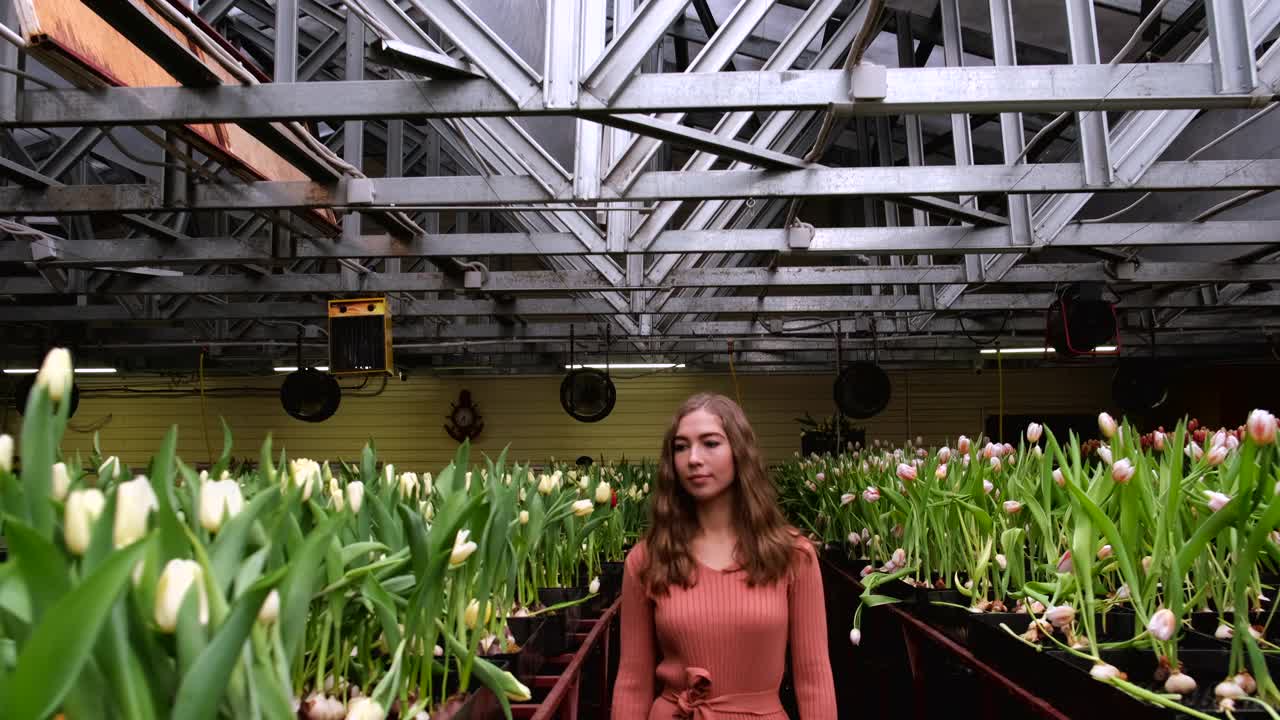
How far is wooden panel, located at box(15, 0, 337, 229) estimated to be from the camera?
2201mm

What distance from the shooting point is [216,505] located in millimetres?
1061

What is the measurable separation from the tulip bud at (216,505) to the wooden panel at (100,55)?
1.64m

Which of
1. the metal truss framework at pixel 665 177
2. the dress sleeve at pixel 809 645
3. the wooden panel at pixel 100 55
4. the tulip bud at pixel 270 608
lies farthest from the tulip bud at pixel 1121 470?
the wooden panel at pixel 100 55

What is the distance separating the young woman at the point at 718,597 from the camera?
1.72 metres

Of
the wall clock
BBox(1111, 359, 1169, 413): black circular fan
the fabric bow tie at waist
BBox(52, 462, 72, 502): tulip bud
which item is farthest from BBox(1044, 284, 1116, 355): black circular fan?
the wall clock

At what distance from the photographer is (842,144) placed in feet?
28.3

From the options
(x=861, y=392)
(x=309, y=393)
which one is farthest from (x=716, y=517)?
(x=309, y=393)

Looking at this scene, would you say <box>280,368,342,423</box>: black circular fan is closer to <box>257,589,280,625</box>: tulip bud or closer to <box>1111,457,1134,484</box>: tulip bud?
<box>1111,457,1134,484</box>: tulip bud

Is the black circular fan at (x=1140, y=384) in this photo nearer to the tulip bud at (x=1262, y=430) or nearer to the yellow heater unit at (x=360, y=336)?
the yellow heater unit at (x=360, y=336)

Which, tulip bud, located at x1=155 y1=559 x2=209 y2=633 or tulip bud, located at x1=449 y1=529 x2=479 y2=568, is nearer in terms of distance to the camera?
tulip bud, located at x1=155 y1=559 x2=209 y2=633

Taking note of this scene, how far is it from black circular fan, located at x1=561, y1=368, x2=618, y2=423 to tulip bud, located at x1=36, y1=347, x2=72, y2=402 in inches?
297

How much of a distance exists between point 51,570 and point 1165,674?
5.77 ft

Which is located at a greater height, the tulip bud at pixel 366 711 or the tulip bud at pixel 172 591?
the tulip bud at pixel 172 591

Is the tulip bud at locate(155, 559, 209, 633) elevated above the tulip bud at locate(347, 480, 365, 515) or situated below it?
below
